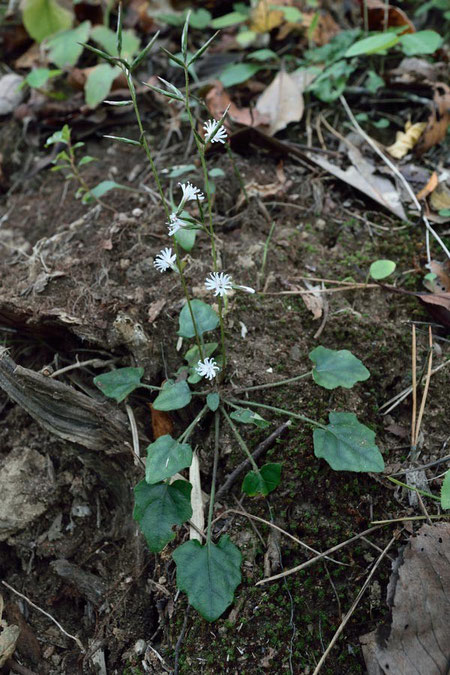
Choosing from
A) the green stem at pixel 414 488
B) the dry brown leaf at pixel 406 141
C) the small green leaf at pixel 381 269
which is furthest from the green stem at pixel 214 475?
the dry brown leaf at pixel 406 141

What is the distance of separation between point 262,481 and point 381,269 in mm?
1035

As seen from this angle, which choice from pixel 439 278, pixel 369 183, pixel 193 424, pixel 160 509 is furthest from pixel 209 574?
pixel 369 183

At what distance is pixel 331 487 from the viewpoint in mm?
1716

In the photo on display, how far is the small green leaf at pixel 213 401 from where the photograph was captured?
1.75m

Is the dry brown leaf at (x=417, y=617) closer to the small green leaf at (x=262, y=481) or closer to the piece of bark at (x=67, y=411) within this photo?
the small green leaf at (x=262, y=481)

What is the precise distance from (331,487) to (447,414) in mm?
528

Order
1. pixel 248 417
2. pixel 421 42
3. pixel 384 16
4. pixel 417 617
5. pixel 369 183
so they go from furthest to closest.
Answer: pixel 384 16
pixel 421 42
pixel 369 183
pixel 248 417
pixel 417 617

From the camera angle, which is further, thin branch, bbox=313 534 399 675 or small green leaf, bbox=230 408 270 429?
small green leaf, bbox=230 408 270 429

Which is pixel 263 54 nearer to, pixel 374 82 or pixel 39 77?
pixel 374 82

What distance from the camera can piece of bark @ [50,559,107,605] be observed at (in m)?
1.82

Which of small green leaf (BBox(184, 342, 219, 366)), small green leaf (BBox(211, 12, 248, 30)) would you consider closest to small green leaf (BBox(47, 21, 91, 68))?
small green leaf (BBox(211, 12, 248, 30))

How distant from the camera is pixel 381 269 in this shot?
7.10 ft

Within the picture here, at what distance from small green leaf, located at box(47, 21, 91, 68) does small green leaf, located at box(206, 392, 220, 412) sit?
91.8 inches

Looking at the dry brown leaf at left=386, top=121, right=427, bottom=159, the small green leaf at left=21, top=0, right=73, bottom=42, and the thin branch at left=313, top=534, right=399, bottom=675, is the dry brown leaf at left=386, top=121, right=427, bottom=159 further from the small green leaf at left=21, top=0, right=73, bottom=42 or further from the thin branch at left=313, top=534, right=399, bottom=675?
the small green leaf at left=21, top=0, right=73, bottom=42
